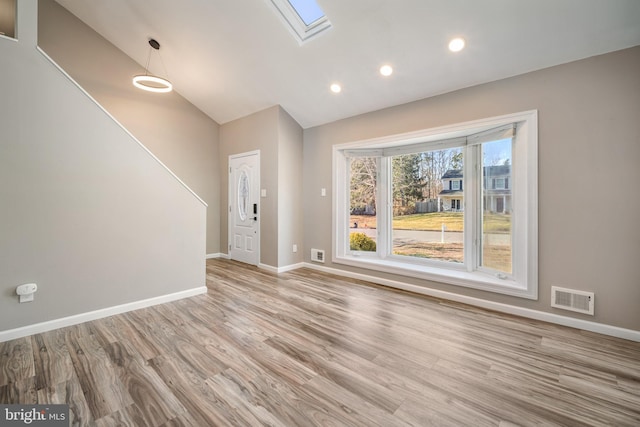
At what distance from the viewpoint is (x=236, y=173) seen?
5629 mm

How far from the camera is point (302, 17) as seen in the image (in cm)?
334

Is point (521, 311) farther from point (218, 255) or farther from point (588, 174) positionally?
point (218, 255)

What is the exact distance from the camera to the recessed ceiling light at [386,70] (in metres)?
3.33

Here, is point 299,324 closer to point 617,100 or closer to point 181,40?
point 617,100

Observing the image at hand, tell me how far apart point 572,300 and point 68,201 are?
509 centimetres

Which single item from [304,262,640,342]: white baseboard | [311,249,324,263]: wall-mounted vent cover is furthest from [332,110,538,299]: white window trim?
[311,249,324,263]: wall-mounted vent cover

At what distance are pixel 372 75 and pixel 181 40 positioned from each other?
2.89 metres

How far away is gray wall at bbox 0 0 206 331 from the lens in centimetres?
241

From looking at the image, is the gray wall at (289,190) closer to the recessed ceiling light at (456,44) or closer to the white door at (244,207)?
the white door at (244,207)

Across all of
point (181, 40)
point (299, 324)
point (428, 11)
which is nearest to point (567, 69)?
point (428, 11)

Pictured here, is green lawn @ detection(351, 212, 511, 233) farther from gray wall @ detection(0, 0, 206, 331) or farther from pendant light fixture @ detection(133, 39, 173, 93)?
pendant light fixture @ detection(133, 39, 173, 93)

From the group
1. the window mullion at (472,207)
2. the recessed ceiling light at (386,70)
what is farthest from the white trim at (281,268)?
the recessed ceiling light at (386,70)

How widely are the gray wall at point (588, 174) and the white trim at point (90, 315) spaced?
3.80 meters

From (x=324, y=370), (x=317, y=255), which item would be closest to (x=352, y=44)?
(x=317, y=255)
